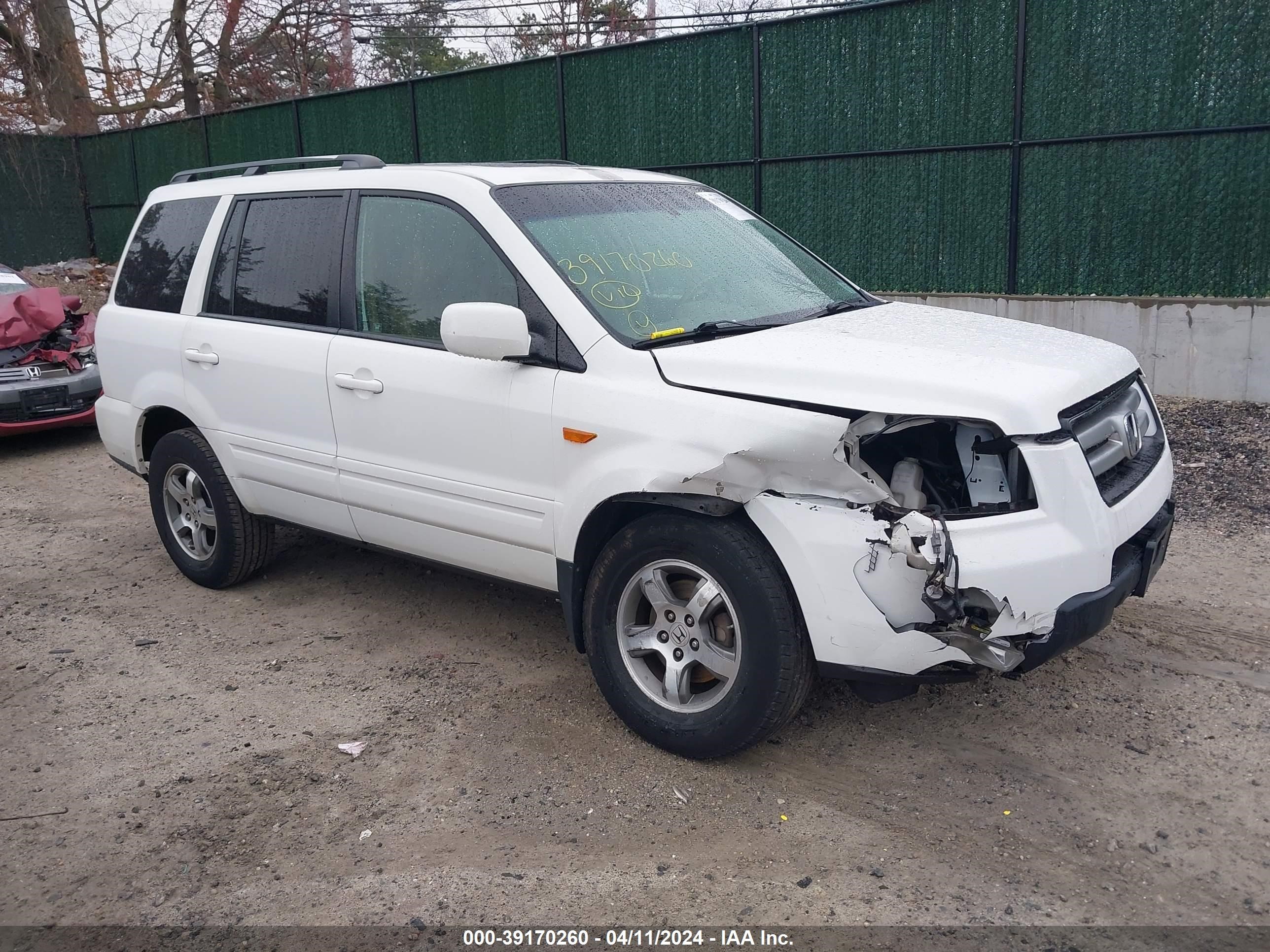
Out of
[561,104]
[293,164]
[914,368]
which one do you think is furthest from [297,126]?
[914,368]

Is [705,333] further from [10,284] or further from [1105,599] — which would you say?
[10,284]

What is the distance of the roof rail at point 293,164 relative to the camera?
15.8 feet

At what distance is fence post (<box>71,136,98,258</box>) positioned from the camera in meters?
19.7

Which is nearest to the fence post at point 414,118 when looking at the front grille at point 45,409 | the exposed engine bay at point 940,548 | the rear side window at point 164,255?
the front grille at point 45,409

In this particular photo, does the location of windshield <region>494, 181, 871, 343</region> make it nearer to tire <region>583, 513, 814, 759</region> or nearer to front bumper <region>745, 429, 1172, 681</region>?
tire <region>583, 513, 814, 759</region>

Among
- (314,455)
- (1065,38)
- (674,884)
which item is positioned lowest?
(674,884)

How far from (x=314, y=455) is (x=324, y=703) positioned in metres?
1.07

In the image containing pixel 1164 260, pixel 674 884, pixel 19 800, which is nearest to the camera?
pixel 674 884

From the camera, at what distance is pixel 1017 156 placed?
29.6 feet

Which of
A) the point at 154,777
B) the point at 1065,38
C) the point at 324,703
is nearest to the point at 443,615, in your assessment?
the point at 324,703

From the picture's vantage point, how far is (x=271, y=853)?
127 inches

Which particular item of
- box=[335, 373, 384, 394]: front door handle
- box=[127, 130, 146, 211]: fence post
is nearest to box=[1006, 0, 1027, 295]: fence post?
box=[335, 373, 384, 394]: front door handle

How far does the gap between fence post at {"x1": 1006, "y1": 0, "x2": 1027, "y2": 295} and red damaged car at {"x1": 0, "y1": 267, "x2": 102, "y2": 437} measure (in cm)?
786

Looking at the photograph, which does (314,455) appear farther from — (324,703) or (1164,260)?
(1164,260)
